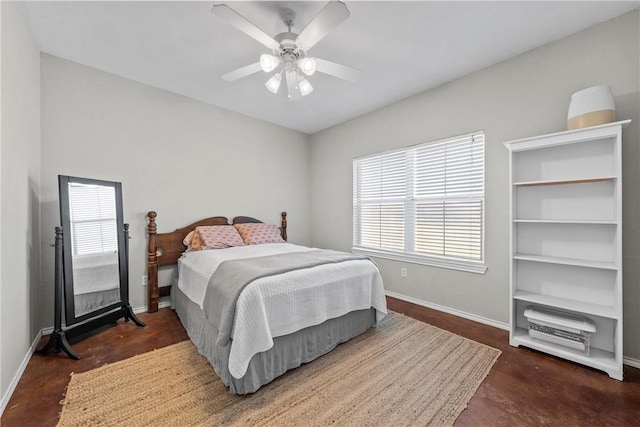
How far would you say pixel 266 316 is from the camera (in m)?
1.73

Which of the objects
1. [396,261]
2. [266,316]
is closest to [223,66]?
[266,316]

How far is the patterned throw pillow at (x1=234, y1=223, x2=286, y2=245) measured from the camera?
346 centimetres

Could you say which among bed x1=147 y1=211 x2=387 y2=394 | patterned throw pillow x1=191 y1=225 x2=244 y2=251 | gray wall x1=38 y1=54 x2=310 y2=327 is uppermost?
gray wall x1=38 y1=54 x2=310 y2=327

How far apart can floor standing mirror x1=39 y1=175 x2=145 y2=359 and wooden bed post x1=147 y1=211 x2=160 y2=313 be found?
0.31 metres

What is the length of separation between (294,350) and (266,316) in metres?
0.39

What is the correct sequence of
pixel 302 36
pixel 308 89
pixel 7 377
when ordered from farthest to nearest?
pixel 308 89 → pixel 302 36 → pixel 7 377

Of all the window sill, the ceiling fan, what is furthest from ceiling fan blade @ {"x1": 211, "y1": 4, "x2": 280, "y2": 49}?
the window sill

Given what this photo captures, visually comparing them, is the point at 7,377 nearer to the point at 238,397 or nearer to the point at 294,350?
the point at 238,397

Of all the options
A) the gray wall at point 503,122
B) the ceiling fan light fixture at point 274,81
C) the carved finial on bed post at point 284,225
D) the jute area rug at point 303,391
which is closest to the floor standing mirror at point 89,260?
the jute area rug at point 303,391

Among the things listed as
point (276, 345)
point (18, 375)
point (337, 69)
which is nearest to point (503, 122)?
point (337, 69)

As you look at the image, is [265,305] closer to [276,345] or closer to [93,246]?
[276,345]

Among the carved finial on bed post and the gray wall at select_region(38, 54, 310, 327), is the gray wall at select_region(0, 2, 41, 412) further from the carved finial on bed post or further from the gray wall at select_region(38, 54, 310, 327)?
the carved finial on bed post

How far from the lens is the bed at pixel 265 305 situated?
1.65 m

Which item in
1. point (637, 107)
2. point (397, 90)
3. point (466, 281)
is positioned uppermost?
point (397, 90)
